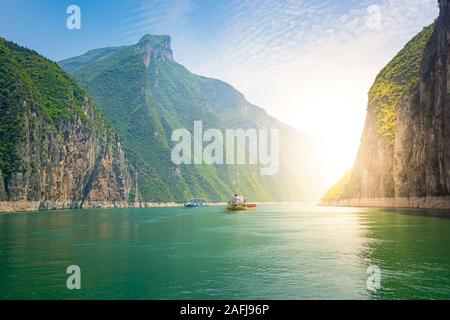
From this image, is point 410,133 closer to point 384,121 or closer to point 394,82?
point 384,121

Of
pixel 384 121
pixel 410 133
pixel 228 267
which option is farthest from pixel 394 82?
pixel 228 267

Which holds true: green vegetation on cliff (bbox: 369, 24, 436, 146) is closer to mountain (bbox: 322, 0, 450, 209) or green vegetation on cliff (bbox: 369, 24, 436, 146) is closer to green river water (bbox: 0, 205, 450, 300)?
mountain (bbox: 322, 0, 450, 209)

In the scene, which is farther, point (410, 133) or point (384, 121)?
point (384, 121)

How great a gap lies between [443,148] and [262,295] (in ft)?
283

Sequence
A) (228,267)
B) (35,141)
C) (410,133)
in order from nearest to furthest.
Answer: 1. (228,267)
2. (410,133)
3. (35,141)

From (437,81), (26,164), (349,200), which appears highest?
(437,81)

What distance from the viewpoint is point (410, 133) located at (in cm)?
11700

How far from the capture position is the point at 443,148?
93.1 meters

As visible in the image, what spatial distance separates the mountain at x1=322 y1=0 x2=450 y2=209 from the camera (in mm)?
96188

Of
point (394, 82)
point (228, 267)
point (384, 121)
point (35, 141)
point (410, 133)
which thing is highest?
point (394, 82)

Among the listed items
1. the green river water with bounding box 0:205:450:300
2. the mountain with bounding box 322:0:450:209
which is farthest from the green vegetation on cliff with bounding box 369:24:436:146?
the green river water with bounding box 0:205:450:300

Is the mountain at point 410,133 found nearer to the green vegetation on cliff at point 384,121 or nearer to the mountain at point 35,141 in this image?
the green vegetation on cliff at point 384,121
